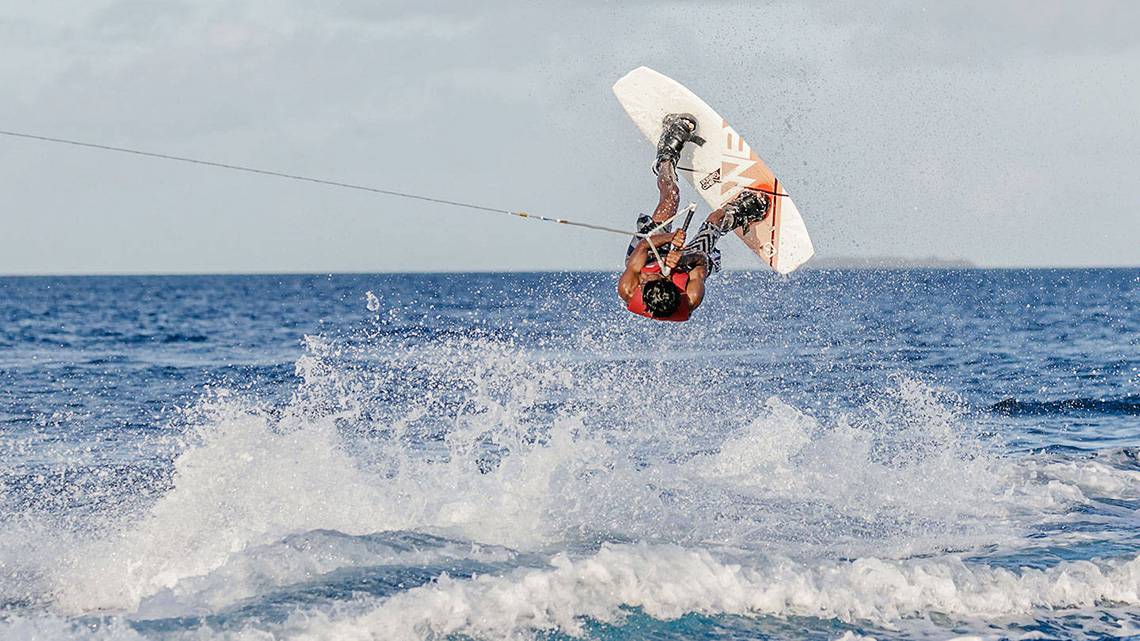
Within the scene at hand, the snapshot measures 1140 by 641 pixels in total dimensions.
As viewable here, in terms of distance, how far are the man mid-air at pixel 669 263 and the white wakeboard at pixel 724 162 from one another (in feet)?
3.26

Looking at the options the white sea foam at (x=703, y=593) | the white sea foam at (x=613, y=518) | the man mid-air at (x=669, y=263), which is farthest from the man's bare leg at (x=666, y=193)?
the white sea foam at (x=703, y=593)

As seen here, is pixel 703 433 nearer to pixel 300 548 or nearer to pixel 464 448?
pixel 464 448

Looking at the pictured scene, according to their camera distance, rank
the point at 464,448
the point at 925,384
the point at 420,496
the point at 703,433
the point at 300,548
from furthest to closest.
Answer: the point at 925,384 → the point at 703,433 → the point at 464,448 → the point at 420,496 → the point at 300,548

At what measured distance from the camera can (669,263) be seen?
10.4m

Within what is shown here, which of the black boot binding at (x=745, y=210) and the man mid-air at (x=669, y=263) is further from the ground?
the black boot binding at (x=745, y=210)

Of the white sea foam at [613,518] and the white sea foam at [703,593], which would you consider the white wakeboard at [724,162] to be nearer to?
the white sea foam at [613,518]

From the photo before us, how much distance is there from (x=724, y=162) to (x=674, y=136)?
0.77 meters

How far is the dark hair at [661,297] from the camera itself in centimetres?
1012

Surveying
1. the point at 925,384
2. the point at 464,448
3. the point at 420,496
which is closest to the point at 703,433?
the point at 464,448

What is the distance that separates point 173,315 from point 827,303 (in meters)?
33.9

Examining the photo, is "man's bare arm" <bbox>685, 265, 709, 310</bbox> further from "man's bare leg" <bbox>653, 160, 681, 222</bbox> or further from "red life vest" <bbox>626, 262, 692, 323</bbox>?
→ "man's bare leg" <bbox>653, 160, 681, 222</bbox>

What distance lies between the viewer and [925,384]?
81.9 ft

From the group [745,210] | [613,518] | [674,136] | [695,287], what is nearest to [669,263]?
[695,287]

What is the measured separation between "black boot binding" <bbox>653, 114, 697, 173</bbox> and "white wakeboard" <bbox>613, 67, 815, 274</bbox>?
13cm
